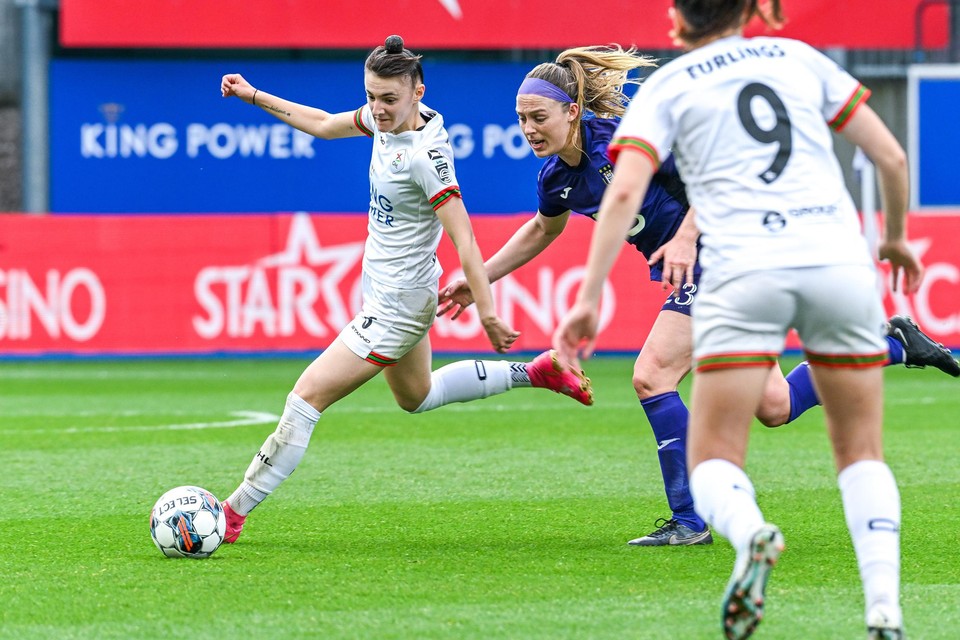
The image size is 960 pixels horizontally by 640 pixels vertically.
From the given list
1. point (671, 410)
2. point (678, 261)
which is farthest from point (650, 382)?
point (678, 261)

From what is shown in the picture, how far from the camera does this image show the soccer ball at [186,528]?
571 cm

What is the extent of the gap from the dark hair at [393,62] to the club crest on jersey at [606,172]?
80 centimetres

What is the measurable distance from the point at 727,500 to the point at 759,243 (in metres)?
0.66

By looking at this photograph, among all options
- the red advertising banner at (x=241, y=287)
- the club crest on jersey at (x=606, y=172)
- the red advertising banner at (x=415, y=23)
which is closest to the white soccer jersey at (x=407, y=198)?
the club crest on jersey at (x=606, y=172)

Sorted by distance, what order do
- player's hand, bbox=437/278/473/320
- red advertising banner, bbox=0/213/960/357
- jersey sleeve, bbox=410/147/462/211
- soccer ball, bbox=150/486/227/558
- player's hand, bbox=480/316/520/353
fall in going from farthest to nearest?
red advertising banner, bbox=0/213/960/357
player's hand, bbox=437/278/473/320
jersey sleeve, bbox=410/147/462/211
soccer ball, bbox=150/486/227/558
player's hand, bbox=480/316/520/353

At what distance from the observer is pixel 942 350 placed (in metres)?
6.68

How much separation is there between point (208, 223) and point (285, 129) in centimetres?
447

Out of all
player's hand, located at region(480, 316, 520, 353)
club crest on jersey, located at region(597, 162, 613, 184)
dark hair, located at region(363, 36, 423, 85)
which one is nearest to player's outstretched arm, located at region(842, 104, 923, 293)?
player's hand, located at region(480, 316, 520, 353)

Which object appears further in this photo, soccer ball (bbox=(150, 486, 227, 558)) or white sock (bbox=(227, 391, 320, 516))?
white sock (bbox=(227, 391, 320, 516))

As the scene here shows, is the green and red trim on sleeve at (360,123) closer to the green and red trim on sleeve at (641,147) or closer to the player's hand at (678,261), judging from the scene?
the player's hand at (678,261)

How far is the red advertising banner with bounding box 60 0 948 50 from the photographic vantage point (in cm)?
1853

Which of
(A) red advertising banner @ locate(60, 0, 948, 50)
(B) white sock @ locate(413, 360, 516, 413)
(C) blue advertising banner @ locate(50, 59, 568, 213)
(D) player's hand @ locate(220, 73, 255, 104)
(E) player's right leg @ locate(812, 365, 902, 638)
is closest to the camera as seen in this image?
(E) player's right leg @ locate(812, 365, 902, 638)

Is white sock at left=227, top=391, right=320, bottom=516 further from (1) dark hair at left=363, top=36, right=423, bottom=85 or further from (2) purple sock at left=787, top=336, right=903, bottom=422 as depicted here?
(2) purple sock at left=787, top=336, right=903, bottom=422

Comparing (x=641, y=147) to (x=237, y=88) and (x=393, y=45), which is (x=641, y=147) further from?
(x=237, y=88)
